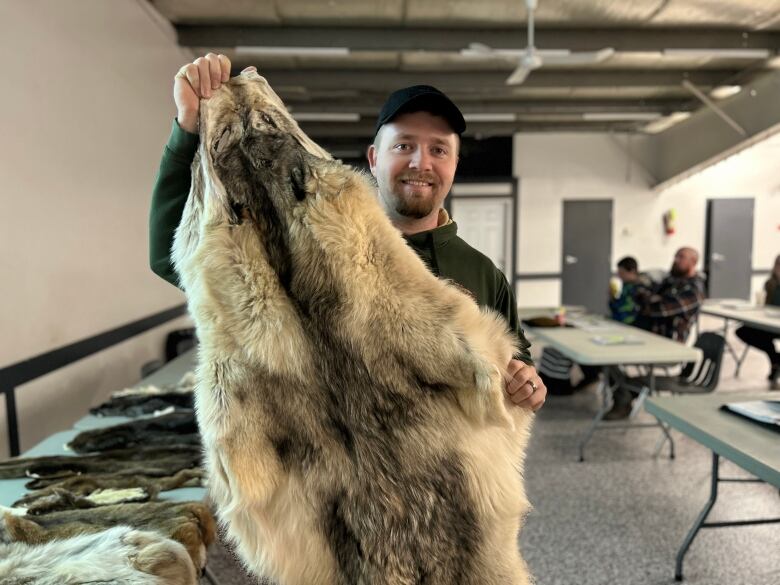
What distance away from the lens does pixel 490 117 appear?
8281 mm

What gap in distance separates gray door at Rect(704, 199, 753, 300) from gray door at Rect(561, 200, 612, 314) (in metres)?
1.72

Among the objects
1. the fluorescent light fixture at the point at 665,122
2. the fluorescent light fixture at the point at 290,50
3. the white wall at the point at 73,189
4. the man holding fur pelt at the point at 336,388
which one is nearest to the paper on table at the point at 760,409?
the man holding fur pelt at the point at 336,388

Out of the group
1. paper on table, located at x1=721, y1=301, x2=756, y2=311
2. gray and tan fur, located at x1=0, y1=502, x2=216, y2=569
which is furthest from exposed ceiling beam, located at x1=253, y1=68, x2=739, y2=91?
gray and tan fur, located at x1=0, y1=502, x2=216, y2=569

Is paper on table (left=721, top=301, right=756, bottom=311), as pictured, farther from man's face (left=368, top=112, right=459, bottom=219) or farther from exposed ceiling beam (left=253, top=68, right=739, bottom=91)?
man's face (left=368, top=112, right=459, bottom=219)

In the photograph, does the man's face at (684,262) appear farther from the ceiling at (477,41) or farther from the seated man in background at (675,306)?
the ceiling at (477,41)

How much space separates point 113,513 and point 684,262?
451 centimetres

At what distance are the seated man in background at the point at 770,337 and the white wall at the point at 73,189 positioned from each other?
5.75 metres

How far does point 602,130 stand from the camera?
9.67 m

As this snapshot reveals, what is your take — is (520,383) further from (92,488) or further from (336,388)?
(92,488)

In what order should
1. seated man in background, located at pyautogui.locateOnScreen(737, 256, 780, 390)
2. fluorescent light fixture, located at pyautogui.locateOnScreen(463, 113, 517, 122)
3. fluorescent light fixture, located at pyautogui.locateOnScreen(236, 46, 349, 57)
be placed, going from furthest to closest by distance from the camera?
1. fluorescent light fixture, located at pyautogui.locateOnScreen(463, 113, 517, 122)
2. seated man in background, located at pyautogui.locateOnScreen(737, 256, 780, 390)
3. fluorescent light fixture, located at pyautogui.locateOnScreen(236, 46, 349, 57)

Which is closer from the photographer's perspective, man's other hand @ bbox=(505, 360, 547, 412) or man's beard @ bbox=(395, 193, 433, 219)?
man's other hand @ bbox=(505, 360, 547, 412)

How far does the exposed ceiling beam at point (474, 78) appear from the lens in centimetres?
668

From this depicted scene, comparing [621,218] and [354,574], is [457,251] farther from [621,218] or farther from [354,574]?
[621,218]

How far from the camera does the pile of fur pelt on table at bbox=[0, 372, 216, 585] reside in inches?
50.1
